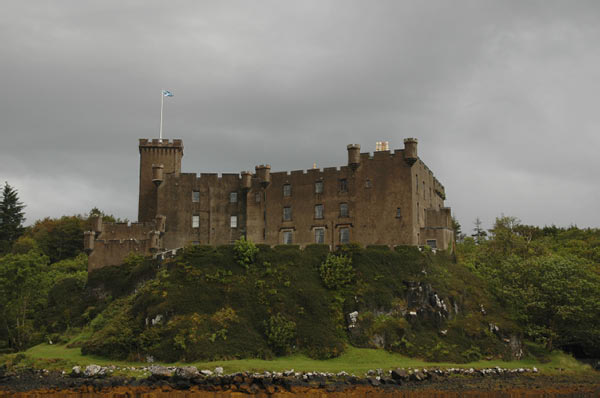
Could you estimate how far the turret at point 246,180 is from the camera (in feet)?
207

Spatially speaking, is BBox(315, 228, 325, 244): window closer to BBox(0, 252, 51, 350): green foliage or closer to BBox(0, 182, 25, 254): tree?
BBox(0, 252, 51, 350): green foliage

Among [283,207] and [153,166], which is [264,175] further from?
[153,166]

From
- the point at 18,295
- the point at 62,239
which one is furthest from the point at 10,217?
the point at 18,295

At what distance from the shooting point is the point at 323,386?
33.6 meters

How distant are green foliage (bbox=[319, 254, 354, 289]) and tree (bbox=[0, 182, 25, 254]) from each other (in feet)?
192

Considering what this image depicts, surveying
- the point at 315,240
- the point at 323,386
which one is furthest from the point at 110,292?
the point at 323,386

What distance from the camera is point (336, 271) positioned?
50750 mm

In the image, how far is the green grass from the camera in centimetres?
3991

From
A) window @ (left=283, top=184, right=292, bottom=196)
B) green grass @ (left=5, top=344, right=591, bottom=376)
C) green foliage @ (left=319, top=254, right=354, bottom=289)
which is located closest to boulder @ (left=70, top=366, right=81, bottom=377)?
green grass @ (left=5, top=344, right=591, bottom=376)

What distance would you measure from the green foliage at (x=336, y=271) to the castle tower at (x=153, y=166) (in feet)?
71.3

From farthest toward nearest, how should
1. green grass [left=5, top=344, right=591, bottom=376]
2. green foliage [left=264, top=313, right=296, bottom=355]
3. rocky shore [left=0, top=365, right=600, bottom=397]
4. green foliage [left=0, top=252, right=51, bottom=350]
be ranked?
green foliage [left=0, top=252, right=51, bottom=350] < green foliage [left=264, top=313, right=296, bottom=355] < green grass [left=5, top=344, right=591, bottom=376] < rocky shore [left=0, top=365, right=600, bottom=397]

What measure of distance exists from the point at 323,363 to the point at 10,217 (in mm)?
67630

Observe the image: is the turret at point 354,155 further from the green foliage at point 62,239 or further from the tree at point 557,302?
the green foliage at point 62,239

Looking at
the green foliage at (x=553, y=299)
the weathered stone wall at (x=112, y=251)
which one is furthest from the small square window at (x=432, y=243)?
the weathered stone wall at (x=112, y=251)
